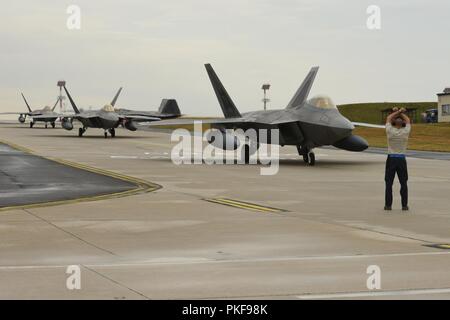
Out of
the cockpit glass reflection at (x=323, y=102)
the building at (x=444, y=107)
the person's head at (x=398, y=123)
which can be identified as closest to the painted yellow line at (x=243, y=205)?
the person's head at (x=398, y=123)

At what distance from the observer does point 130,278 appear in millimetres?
8734

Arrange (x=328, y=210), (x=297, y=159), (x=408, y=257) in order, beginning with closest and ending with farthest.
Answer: (x=408, y=257), (x=328, y=210), (x=297, y=159)

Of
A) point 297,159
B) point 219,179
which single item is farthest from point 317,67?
point 219,179

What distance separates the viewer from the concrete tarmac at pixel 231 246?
8.25 metres

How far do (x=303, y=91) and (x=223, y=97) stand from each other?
3995 mm

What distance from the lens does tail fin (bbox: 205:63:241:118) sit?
37625 millimetres

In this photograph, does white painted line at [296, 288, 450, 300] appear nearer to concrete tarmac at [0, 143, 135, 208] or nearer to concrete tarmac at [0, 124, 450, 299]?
concrete tarmac at [0, 124, 450, 299]

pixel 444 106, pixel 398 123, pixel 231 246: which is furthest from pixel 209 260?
pixel 444 106

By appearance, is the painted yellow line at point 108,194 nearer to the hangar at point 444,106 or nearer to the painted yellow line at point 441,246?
the painted yellow line at point 441,246
